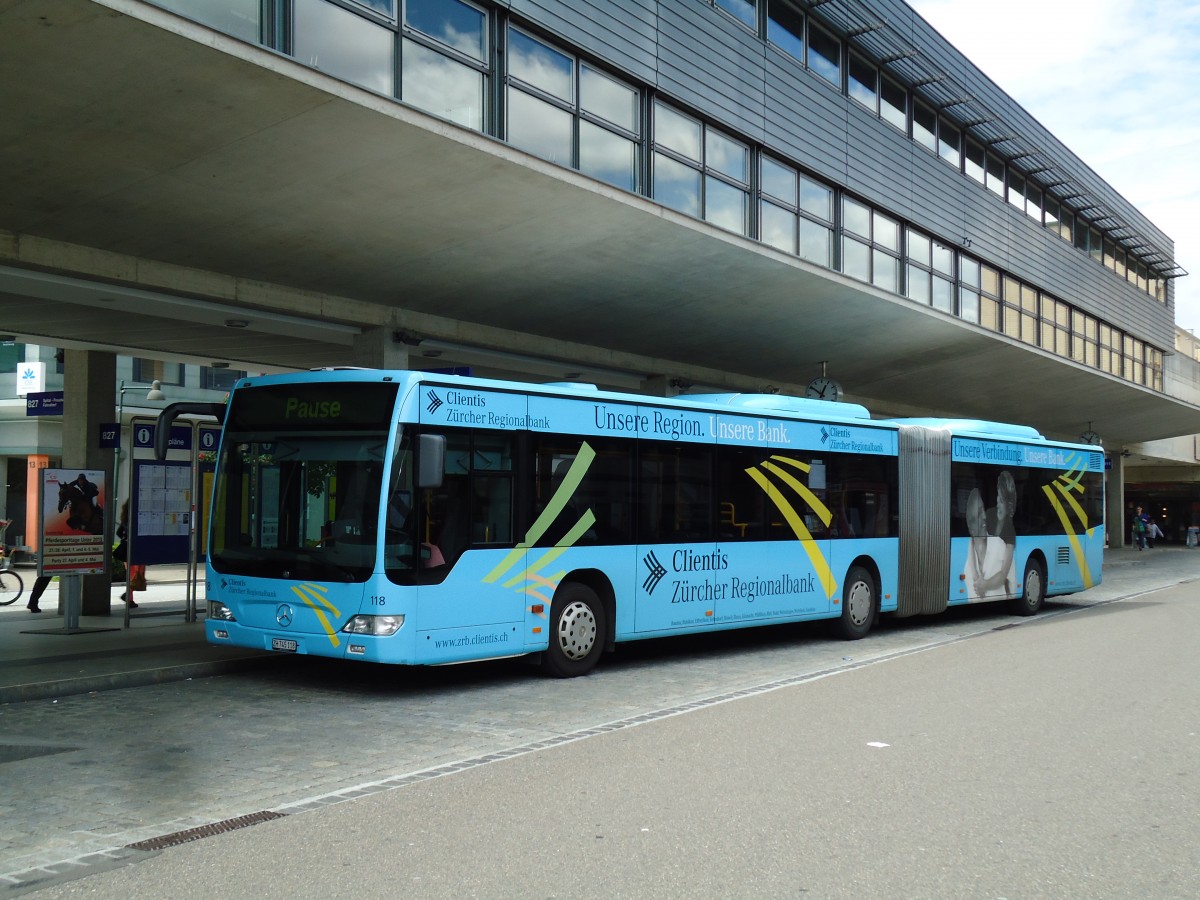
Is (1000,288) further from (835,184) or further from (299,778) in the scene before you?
(299,778)

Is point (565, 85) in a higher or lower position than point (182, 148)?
higher

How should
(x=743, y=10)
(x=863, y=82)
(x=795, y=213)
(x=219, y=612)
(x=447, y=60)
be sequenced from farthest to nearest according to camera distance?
(x=863, y=82)
(x=795, y=213)
(x=743, y=10)
(x=447, y=60)
(x=219, y=612)

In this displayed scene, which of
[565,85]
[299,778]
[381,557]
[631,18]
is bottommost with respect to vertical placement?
[299,778]

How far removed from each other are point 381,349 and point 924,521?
8308 mm

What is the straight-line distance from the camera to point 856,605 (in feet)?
51.8

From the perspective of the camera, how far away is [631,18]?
55.4 feet

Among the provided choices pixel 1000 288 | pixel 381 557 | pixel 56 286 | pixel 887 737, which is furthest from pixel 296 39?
pixel 1000 288

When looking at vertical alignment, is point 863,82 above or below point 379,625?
above

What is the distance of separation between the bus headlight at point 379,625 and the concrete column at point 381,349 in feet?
24.7

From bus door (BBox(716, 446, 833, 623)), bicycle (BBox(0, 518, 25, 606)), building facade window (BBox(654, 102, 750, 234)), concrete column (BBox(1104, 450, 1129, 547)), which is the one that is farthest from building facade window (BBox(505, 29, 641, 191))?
concrete column (BBox(1104, 450, 1129, 547))

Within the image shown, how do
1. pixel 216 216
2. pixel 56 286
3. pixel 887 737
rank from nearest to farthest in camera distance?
pixel 887 737
pixel 216 216
pixel 56 286

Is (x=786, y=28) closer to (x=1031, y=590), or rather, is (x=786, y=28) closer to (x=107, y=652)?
(x=1031, y=590)

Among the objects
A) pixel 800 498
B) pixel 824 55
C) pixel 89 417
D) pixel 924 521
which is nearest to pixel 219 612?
pixel 800 498

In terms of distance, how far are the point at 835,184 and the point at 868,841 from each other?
18.9 metres
